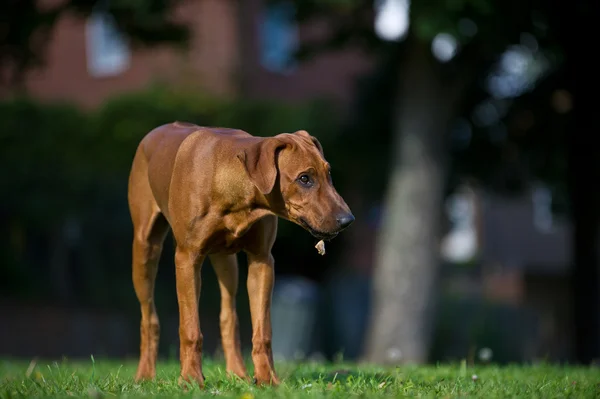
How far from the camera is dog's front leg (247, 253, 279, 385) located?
5.03m

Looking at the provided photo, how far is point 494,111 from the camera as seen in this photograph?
15.2 meters

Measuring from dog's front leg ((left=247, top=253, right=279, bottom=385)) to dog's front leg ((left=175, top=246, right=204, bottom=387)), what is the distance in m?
0.30

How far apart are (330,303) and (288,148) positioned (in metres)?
11.2

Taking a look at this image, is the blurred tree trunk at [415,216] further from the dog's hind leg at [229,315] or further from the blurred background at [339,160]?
the dog's hind leg at [229,315]

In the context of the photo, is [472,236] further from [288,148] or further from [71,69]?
[288,148]

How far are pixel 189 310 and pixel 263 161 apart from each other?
0.98 metres

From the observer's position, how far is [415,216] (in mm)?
13102

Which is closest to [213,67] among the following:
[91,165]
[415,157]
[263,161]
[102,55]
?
[102,55]

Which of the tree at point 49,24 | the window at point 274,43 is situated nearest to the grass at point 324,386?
the tree at point 49,24

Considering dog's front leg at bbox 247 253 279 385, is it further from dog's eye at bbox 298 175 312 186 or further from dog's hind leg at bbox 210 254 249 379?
dog's eye at bbox 298 175 312 186

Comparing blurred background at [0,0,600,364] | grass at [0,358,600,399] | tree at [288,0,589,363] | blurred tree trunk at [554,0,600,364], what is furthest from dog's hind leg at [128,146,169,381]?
blurred tree trunk at [554,0,600,364]

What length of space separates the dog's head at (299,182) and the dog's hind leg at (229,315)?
0.93m

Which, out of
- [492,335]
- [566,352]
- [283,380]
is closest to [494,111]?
[492,335]

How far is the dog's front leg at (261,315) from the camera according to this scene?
Result: 503cm
